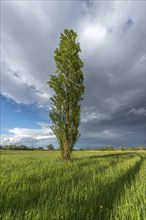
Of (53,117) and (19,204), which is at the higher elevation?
(53,117)

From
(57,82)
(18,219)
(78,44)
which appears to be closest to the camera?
→ (18,219)

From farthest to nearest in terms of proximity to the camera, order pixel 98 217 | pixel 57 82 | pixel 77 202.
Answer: pixel 57 82, pixel 77 202, pixel 98 217

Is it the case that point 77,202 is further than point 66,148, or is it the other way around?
point 66,148

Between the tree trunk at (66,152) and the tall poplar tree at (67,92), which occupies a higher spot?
the tall poplar tree at (67,92)

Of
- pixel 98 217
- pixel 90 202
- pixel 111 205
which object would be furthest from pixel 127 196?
pixel 98 217

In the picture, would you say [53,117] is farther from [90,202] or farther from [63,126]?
[90,202]

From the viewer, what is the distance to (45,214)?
8.34ft

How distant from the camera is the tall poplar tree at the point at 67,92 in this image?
47.0ft

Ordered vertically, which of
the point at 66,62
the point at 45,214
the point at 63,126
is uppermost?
the point at 66,62

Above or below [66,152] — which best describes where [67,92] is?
above

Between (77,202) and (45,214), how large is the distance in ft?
4.17

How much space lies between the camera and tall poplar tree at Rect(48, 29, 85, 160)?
1432cm

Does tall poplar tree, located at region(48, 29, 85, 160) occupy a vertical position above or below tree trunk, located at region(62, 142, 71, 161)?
above

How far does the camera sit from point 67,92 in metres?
15.1
